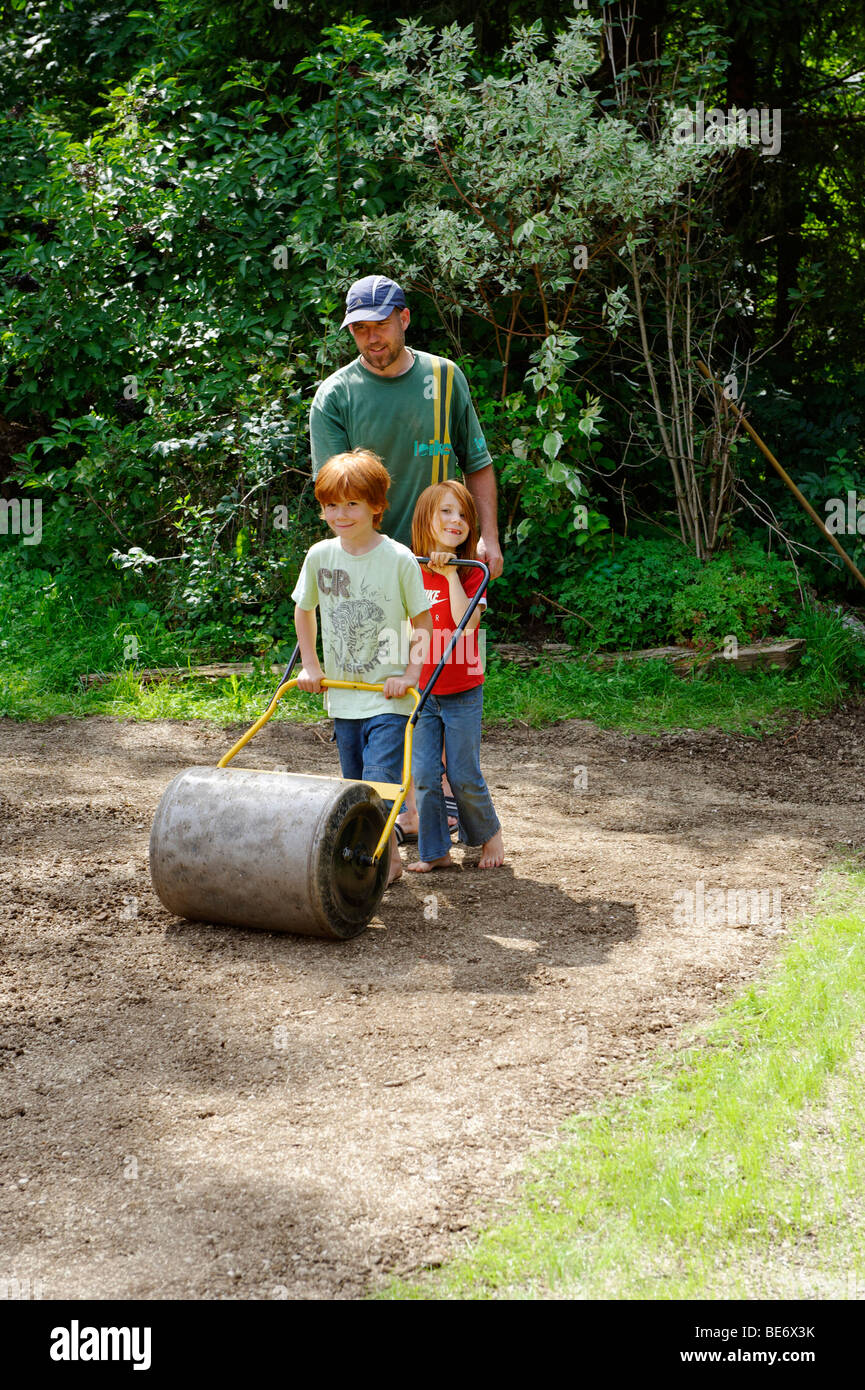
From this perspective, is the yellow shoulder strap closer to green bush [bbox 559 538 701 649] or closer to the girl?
the girl

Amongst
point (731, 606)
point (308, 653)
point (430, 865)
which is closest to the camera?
point (308, 653)

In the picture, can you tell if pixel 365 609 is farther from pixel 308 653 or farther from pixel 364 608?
pixel 308 653

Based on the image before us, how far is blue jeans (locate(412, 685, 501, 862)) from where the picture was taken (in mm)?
4758

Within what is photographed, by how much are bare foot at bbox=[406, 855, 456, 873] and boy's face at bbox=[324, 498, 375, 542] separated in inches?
55.1

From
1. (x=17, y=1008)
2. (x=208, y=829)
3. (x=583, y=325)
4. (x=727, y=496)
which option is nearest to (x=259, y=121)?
(x=583, y=325)

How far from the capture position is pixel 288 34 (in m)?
9.50

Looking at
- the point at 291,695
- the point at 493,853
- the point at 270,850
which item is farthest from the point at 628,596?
the point at 270,850

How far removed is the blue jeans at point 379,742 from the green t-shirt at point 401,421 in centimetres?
86

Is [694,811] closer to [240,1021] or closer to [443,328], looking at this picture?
[240,1021]

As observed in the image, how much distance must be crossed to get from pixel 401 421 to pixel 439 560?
0.61 meters

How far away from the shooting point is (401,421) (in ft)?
15.9

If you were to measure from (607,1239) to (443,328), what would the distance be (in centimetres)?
755

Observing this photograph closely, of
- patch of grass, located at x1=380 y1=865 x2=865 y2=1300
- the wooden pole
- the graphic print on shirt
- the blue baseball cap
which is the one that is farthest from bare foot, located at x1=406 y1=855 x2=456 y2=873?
the wooden pole

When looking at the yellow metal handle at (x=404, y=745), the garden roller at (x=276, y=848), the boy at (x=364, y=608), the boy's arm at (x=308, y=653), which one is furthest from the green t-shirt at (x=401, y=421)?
the garden roller at (x=276, y=848)
